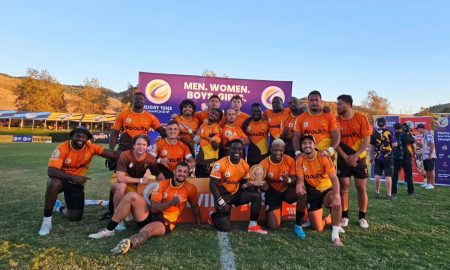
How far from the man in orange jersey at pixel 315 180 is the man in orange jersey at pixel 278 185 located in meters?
0.18

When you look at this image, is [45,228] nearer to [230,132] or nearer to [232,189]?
[232,189]

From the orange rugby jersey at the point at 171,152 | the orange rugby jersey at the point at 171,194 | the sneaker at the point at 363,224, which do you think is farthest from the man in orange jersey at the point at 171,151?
the sneaker at the point at 363,224

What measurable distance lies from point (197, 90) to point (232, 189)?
5.33m

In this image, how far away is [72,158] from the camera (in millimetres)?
6027

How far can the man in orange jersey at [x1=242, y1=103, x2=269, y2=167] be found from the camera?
7.10 meters

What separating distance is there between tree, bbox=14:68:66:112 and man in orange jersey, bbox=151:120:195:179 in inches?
2763

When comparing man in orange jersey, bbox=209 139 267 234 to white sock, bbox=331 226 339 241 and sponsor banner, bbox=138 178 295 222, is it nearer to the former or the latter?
sponsor banner, bbox=138 178 295 222

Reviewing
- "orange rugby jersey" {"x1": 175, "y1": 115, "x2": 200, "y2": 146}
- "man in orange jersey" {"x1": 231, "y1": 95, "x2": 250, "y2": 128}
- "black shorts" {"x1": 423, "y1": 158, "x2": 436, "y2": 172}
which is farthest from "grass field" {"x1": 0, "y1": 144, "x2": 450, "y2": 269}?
"black shorts" {"x1": 423, "y1": 158, "x2": 436, "y2": 172}

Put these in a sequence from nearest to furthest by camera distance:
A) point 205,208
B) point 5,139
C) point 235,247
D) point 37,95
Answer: point 235,247
point 205,208
point 5,139
point 37,95

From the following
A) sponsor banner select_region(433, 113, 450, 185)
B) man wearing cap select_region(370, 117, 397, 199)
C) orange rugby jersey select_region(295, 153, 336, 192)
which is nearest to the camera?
orange rugby jersey select_region(295, 153, 336, 192)

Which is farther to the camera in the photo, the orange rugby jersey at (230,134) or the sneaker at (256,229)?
the orange rugby jersey at (230,134)

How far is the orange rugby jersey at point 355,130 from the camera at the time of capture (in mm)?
6117

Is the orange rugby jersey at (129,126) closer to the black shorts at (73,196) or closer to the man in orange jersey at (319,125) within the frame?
the black shorts at (73,196)

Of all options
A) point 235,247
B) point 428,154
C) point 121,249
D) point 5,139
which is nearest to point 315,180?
point 235,247
